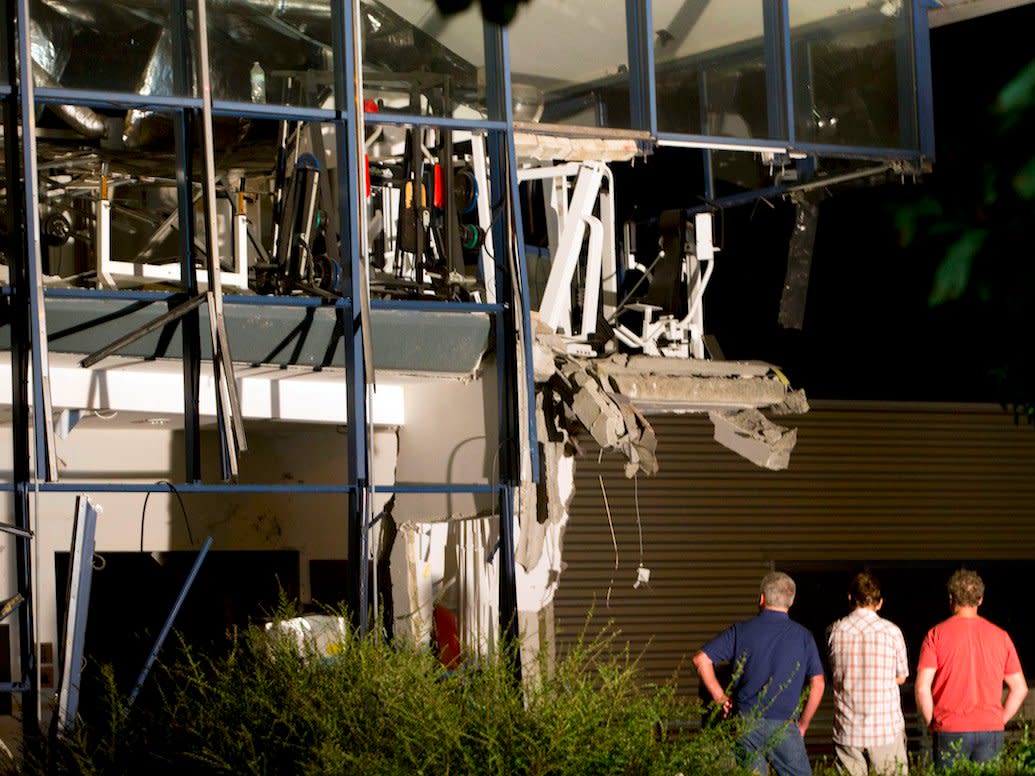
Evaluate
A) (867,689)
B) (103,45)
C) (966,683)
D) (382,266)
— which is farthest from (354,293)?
(966,683)

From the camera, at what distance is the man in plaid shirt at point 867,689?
30.9 feet

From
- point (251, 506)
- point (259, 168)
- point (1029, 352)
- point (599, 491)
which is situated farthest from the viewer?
point (599, 491)

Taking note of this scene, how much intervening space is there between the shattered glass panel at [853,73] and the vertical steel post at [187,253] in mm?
5106

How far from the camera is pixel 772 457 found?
44.9 ft

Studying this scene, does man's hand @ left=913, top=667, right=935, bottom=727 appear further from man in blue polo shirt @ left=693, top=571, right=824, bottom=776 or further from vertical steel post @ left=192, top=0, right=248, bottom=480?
vertical steel post @ left=192, top=0, right=248, bottom=480

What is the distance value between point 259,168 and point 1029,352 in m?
10.7

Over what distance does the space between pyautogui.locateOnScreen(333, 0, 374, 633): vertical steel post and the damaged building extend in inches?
1.0

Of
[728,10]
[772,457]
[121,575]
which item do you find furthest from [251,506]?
[728,10]

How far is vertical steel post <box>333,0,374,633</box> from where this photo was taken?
11539 millimetres

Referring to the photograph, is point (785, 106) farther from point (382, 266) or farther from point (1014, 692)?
point (1014, 692)

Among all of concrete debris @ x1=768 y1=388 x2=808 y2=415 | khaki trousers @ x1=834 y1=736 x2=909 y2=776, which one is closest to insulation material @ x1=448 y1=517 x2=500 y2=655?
concrete debris @ x1=768 y1=388 x2=808 y2=415

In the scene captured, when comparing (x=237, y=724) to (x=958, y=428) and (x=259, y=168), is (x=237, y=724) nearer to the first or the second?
(x=259, y=168)

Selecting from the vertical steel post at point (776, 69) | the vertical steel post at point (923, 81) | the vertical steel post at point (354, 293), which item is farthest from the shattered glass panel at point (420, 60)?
the vertical steel post at point (923, 81)

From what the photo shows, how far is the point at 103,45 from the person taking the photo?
1168 centimetres
